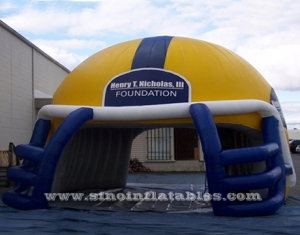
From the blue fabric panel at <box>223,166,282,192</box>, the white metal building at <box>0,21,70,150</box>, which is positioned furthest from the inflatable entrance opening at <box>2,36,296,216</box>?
the white metal building at <box>0,21,70,150</box>

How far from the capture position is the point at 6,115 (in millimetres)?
16359

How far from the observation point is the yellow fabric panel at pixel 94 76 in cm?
779

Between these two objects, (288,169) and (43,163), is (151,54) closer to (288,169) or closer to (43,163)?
(43,163)

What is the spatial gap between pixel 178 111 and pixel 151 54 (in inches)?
48.8

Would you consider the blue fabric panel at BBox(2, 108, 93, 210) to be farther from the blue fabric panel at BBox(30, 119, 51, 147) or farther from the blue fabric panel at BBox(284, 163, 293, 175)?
the blue fabric panel at BBox(284, 163, 293, 175)

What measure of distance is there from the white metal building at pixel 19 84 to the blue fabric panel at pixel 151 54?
901 centimetres

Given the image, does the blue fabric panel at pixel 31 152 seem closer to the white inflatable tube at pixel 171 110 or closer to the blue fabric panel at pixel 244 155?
the white inflatable tube at pixel 171 110

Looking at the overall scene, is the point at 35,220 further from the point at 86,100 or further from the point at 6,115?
the point at 6,115

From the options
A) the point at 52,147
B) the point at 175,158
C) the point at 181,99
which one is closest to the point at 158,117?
the point at 181,99

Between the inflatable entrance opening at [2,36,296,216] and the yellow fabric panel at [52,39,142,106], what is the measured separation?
0.02 m

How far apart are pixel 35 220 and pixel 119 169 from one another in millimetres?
4240

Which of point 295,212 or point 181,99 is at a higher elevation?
point 181,99

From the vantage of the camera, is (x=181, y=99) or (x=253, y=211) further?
(x=181, y=99)

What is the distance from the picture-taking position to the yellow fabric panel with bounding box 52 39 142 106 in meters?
7.79
